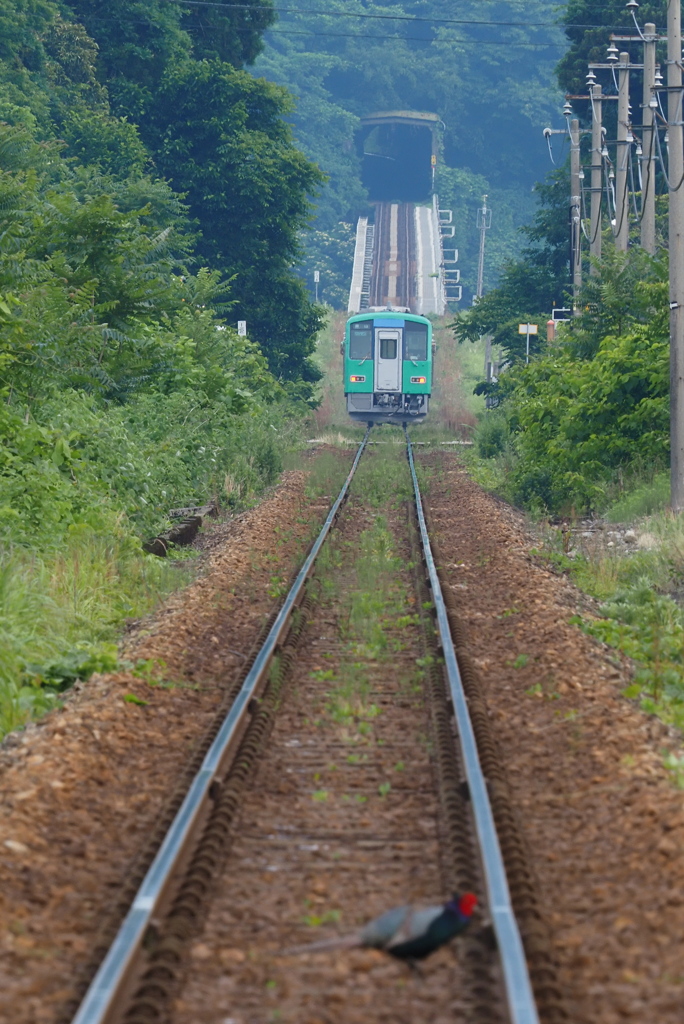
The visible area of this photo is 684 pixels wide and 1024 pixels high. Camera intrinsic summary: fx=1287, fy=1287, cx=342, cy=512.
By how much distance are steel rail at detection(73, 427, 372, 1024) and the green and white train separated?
1172 inches

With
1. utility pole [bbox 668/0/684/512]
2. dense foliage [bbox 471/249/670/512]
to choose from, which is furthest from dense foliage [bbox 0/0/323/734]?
utility pole [bbox 668/0/684/512]

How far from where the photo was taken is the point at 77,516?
12570 mm

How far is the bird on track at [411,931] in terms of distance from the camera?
14.3 feet

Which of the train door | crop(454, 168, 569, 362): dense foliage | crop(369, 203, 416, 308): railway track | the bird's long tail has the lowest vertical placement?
the bird's long tail

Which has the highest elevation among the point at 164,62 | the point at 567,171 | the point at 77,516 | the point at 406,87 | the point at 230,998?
the point at 406,87

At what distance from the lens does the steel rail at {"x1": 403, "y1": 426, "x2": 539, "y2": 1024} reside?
12.5 ft

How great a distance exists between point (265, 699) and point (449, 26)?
130769mm

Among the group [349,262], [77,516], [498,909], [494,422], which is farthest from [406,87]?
[498,909]

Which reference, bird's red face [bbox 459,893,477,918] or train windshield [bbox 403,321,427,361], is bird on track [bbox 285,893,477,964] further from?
train windshield [bbox 403,321,427,361]

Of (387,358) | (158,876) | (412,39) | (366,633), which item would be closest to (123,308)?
(366,633)

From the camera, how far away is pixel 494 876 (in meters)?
4.71

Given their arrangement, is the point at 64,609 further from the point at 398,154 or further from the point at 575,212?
the point at 398,154

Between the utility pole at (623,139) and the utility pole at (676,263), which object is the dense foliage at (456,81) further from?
the utility pole at (676,263)

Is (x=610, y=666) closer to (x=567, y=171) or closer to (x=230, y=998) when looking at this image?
(x=230, y=998)
